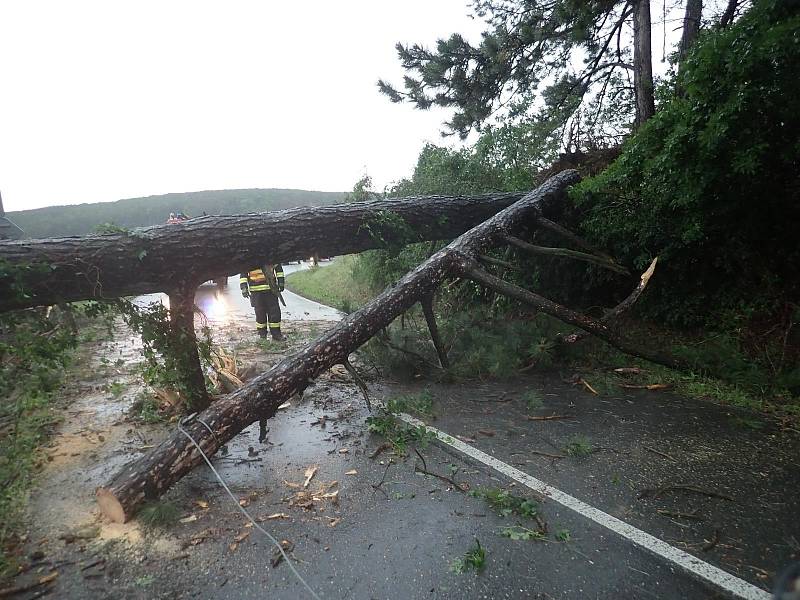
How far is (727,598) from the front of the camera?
1972mm

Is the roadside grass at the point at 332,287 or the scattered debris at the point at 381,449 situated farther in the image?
the roadside grass at the point at 332,287

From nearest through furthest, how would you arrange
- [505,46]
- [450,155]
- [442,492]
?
[442,492]
[505,46]
[450,155]

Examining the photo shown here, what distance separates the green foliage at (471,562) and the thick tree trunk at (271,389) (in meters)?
1.80

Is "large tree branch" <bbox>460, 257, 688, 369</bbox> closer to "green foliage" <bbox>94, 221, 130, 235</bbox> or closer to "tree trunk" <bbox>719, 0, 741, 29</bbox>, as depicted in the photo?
"green foliage" <bbox>94, 221, 130, 235</bbox>

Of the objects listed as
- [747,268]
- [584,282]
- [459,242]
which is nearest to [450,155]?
[584,282]

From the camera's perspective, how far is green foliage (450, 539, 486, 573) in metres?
2.23

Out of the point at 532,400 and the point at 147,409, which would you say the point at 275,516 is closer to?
the point at 147,409

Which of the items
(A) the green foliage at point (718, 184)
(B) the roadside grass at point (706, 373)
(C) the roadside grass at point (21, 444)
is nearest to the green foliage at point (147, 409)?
(C) the roadside grass at point (21, 444)

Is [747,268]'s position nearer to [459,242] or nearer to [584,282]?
[584,282]

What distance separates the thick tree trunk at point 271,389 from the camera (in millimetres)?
2744

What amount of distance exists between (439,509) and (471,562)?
501mm

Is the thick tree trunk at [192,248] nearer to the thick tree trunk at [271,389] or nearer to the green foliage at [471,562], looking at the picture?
the thick tree trunk at [271,389]

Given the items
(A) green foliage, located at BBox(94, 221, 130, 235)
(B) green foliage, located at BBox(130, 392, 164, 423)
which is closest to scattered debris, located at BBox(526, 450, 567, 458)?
(B) green foliage, located at BBox(130, 392, 164, 423)

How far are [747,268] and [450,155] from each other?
624 centimetres
